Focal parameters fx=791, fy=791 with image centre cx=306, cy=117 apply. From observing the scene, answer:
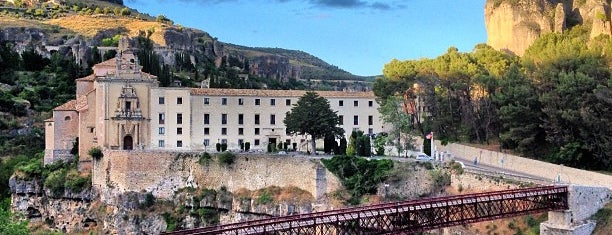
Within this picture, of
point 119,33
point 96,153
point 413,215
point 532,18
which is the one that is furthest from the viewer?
point 119,33

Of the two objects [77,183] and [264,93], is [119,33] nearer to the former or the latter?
[77,183]

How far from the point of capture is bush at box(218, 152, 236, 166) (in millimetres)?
61188

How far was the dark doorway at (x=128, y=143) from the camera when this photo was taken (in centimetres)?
6519

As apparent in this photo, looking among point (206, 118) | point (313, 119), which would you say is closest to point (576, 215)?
point (313, 119)

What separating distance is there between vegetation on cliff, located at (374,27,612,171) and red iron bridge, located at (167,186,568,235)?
1242 centimetres

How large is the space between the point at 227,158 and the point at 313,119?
7.53m

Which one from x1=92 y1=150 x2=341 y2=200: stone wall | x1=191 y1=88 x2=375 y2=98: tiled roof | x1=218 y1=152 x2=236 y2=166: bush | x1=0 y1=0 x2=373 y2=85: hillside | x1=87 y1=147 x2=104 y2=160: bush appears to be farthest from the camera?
x1=0 y1=0 x2=373 y2=85: hillside

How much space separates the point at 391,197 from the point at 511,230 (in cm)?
1031

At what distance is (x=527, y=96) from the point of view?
5728 cm

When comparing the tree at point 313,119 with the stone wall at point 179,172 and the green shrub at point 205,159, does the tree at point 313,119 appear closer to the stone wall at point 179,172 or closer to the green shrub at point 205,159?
the stone wall at point 179,172

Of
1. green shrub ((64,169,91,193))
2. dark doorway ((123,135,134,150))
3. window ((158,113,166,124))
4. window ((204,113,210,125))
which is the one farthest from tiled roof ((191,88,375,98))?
green shrub ((64,169,91,193))

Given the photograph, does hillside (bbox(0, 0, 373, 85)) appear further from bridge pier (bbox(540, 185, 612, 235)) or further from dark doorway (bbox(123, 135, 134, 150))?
bridge pier (bbox(540, 185, 612, 235))

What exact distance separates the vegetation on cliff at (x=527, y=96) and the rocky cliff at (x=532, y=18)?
1.97 m

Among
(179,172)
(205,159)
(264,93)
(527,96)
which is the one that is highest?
(264,93)
